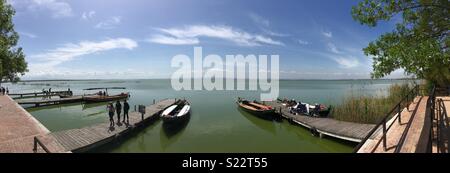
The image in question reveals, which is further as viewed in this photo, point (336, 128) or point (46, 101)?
point (46, 101)

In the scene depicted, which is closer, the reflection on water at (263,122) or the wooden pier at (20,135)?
the wooden pier at (20,135)

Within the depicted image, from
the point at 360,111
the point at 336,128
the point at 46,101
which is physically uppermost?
the point at 360,111

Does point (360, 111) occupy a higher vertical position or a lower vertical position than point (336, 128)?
higher

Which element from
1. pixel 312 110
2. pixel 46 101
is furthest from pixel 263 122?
pixel 46 101

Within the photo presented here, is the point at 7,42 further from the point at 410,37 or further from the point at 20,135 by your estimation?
the point at 410,37

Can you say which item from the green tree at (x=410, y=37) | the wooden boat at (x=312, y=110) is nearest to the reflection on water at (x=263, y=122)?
the wooden boat at (x=312, y=110)

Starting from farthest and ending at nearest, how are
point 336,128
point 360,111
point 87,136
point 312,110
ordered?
1. point 312,110
2. point 360,111
3. point 336,128
4. point 87,136

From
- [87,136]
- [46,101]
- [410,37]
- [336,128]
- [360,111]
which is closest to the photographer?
[410,37]

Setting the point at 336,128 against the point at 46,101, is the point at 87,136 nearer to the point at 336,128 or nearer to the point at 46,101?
the point at 336,128

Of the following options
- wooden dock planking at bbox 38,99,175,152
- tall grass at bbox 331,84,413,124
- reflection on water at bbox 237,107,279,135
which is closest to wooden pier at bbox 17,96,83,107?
wooden dock planking at bbox 38,99,175,152

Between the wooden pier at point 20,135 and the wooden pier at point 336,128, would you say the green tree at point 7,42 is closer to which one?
the wooden pier at point 20,135

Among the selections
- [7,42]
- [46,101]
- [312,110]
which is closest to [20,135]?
[7,42]

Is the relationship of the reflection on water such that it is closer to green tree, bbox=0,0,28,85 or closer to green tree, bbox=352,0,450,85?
green tree, bbox=352,0,450,85
